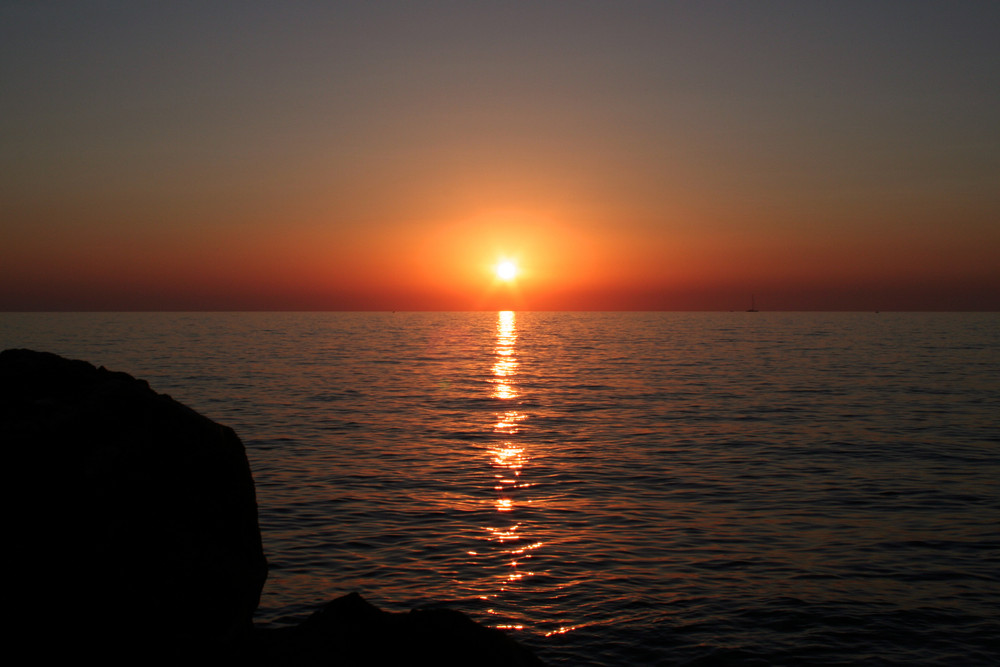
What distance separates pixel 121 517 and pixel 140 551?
1.06 feet

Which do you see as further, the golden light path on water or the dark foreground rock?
the golden light path on water

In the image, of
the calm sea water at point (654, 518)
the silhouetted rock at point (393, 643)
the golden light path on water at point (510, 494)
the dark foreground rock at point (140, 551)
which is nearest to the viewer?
the dark foreground rock at point (140, 551)

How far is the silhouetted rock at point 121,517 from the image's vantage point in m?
6.08

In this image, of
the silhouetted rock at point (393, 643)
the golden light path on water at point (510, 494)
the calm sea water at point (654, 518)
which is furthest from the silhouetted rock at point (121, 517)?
the golden light path on water at point (510, 494)

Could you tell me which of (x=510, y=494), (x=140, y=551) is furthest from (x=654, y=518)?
(x=140, y=551)

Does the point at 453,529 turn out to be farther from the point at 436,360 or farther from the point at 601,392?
the point at 436,360

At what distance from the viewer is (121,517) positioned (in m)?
6.42

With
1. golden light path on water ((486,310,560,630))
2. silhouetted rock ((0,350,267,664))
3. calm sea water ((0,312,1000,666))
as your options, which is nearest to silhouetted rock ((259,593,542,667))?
silhouetted rock ((0,350,267,664))

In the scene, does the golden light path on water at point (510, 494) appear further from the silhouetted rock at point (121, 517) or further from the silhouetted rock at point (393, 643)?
the silhouetted rock at point (121, 517)

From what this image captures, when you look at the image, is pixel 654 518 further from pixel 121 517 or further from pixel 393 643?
pixel 121 517

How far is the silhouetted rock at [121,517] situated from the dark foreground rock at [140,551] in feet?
0.03

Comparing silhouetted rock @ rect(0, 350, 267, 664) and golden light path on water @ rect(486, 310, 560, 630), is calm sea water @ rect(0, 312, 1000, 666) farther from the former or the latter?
silhouetted rock @ rect(0, 350, 267, 664)

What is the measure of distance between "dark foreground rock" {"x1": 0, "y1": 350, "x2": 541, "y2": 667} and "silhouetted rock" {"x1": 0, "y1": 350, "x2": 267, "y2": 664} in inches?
0.4

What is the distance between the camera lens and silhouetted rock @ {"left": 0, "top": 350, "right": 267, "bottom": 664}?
6.08m
